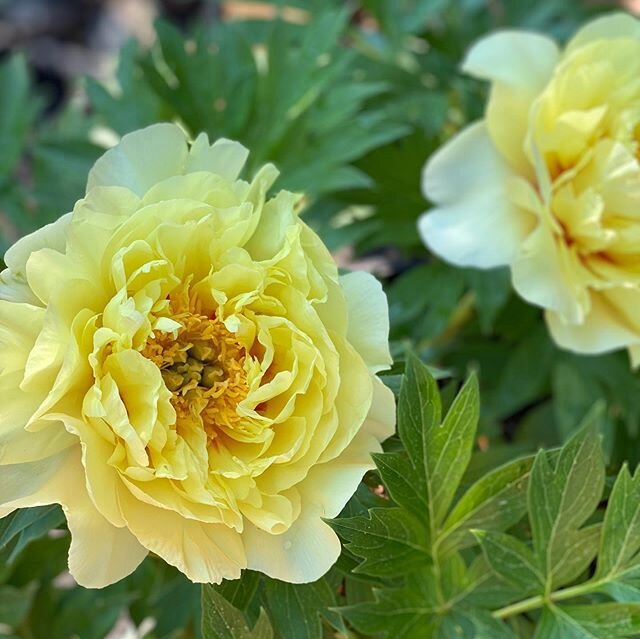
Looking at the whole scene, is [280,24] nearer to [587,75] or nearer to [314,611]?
[587,75]

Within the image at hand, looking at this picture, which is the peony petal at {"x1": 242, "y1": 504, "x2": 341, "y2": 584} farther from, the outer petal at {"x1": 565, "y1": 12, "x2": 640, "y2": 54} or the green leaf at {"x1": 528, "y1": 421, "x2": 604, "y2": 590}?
the outer petal at {"x1": 565, "y1": 12, "x2": 640, "y2": 54}

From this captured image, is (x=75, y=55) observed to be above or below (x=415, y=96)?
below

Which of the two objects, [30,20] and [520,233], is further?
[30,20]

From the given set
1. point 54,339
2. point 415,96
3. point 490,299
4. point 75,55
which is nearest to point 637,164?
point 490,299

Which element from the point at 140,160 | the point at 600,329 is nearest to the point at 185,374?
the point at 140,160

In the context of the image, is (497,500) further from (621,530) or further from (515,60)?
(515,60)

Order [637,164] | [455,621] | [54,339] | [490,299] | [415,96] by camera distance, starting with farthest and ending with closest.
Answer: [415,96] < [490,299] < [637,164] < [455,621] < [54,339]
